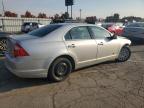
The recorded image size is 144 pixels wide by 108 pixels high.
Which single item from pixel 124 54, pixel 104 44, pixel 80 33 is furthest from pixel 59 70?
pixel 124 54

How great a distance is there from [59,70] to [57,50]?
568mm

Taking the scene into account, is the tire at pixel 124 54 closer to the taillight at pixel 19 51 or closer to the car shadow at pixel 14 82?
the car shadow at pixel 14 82

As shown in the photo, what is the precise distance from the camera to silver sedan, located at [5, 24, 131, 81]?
5281mm

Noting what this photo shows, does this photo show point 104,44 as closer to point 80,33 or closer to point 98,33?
point 98,33

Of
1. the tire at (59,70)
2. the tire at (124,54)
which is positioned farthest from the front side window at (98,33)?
the tire at (59,70)

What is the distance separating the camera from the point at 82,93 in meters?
5.05

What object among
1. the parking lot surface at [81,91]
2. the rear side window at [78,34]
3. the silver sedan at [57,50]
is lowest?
the parking lot surface at [81,91]

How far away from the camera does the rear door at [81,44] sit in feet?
19.8

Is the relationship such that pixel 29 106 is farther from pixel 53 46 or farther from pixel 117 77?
pixel 117 77

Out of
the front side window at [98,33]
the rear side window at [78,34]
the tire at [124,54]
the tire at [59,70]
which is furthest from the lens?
the tire at [124,54]

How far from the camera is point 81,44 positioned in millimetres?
6266

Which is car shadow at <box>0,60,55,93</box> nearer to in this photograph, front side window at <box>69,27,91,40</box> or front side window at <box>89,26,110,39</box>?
front side window at <box>69,27,91,40</box>

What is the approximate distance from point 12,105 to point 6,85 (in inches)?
51.2

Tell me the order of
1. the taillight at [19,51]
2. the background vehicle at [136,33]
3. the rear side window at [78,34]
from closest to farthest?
the taillight at [19,51] → the rear side window at [78,34] → the background vehicle at [136,33]
